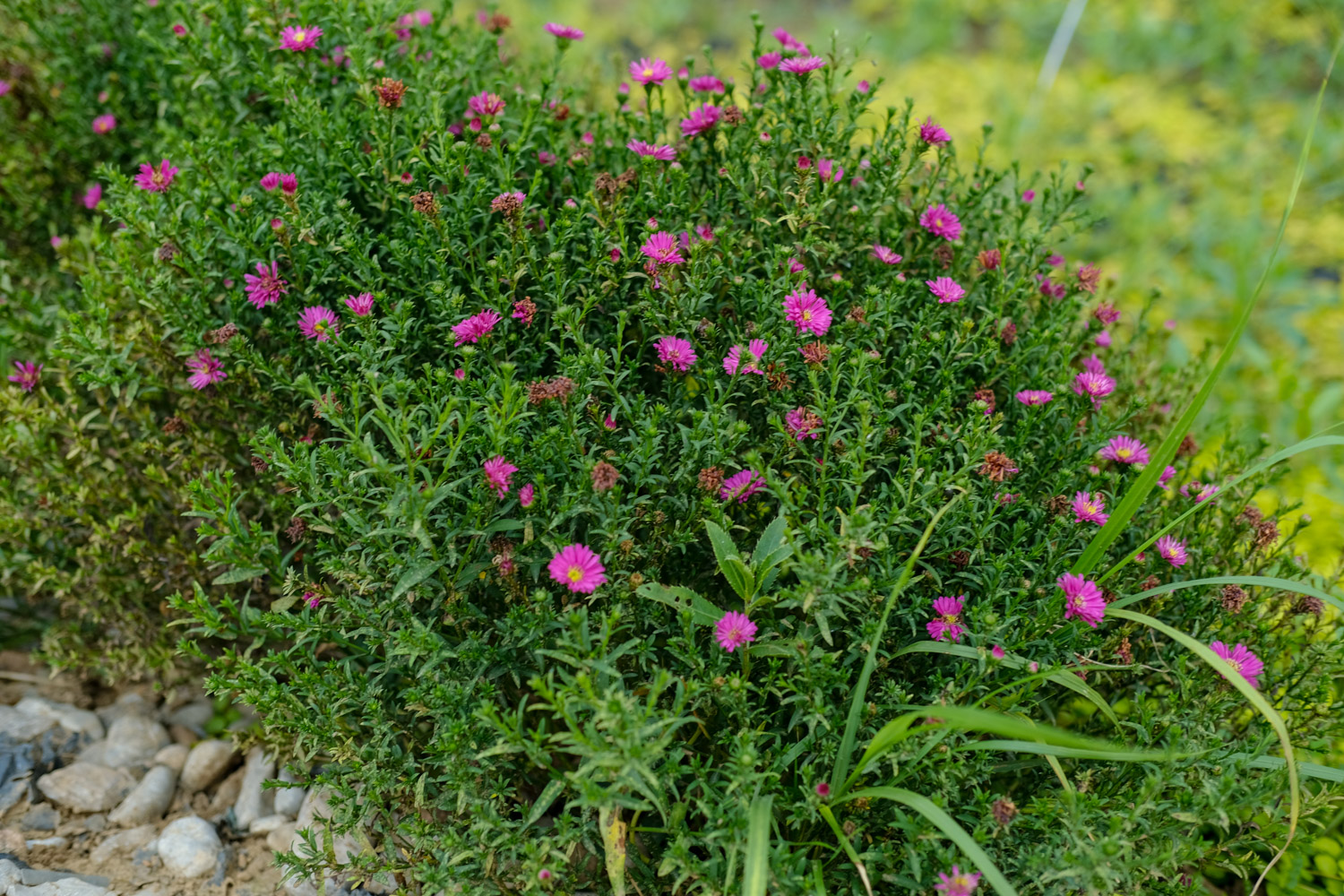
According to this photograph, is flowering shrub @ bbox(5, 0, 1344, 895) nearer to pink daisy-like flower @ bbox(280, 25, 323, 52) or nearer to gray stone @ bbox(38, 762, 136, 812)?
pink daisy-like flower @ bbox(280, 25, 323, 52)

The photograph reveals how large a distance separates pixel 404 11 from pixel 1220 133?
15.4 feet

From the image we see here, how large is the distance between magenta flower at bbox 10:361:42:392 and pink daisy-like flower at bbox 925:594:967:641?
2305mm

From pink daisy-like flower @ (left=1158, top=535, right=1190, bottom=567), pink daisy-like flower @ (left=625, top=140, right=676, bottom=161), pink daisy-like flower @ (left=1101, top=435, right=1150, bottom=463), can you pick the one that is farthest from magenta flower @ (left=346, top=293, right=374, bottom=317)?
pink daisy-like flower @ (left=1158, top=535, right=1190, bottom=567)

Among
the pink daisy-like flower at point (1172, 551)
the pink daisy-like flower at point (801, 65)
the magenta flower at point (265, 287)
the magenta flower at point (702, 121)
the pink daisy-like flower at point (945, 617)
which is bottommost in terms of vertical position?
the pink daisy-like flower at point (945, 617)

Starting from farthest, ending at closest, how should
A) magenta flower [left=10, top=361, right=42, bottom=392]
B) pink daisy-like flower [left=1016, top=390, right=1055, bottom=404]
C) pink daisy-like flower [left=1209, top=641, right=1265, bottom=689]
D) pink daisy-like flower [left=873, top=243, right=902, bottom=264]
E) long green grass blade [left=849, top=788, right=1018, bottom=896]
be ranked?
magenta flower [left=10, top=361, right=42, bottom=392] < pink daisy-like flower [left=873, top=243, right=902, bottom=264] < pink daisy-like flower [left=1016, top=390, right=1055, bottom=404] < pink daisy-like flower [left=1209, top=641, right=1265, bottom=689] < long green grass blade [left=849, top=788, right=1018, bottom=896]

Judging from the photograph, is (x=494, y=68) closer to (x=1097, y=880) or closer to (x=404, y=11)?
(x=404, y=11)

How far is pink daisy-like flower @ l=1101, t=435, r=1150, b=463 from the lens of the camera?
2158 millimetres

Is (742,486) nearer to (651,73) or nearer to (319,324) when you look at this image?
(319,324)

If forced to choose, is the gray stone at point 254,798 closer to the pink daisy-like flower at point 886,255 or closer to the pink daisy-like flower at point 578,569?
the pink daisy-like flower at point 578,569

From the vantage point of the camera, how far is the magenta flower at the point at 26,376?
241cm

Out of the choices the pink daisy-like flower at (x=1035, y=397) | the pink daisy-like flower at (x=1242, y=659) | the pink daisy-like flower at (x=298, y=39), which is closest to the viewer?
the pink daisy-like flower at (x=1242, y=659)

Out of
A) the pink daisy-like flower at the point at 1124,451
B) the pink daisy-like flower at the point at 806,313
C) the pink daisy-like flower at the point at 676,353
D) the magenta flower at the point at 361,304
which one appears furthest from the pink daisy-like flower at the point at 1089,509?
the magenta flower at the point at 361,304

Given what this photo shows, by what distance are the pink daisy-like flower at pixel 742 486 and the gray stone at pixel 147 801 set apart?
1.69m

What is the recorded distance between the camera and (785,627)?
76.9 inches
